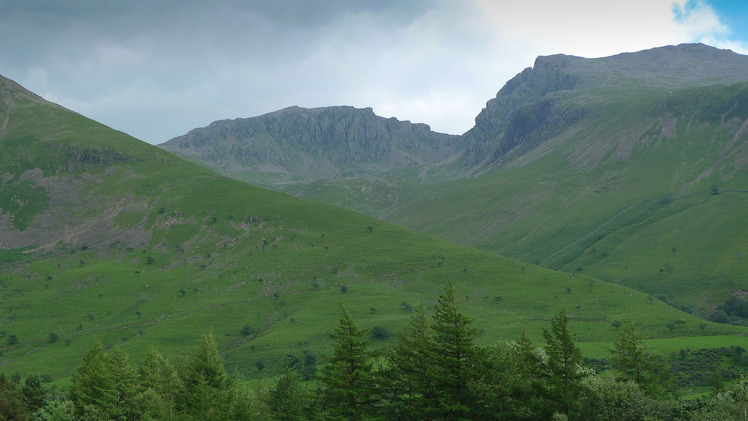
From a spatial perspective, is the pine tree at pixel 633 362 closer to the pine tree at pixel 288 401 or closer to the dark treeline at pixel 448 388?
the dark treeline at pixel 448 388

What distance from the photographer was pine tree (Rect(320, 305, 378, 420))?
4569cm

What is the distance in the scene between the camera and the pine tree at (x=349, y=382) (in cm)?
4569

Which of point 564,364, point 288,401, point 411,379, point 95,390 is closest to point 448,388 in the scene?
point 411,379

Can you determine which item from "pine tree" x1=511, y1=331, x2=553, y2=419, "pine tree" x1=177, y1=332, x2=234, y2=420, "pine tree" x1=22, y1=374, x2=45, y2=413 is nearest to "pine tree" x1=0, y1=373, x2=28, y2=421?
"pine tree" x1=22, y1=374, x2=45, y2=413

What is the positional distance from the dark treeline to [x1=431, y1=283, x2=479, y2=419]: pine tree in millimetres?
91

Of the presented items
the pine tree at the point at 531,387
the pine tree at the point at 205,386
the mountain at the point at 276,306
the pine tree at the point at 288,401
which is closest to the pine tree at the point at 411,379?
the pine tree at the point at 531,387

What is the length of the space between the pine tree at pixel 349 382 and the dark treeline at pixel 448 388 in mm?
97

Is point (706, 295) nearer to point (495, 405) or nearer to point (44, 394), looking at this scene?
point (495, 405)

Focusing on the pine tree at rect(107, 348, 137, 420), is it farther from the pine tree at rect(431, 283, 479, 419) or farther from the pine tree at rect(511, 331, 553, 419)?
the pine tree at rect(511, 331, 553, 419)

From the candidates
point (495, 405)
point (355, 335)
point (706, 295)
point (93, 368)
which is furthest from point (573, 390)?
point (706, 295)

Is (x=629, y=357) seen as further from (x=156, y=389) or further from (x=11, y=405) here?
(x=11, y=405)

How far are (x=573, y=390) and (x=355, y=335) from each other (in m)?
23.9

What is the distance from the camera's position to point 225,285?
18562cm

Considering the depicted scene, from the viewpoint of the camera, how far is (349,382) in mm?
46625
